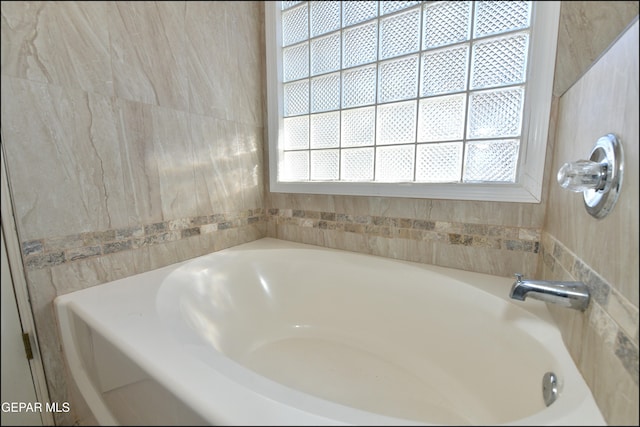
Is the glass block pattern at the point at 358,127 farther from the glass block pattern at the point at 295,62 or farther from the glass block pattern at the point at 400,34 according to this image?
the glass block pattern at the point at 295,62

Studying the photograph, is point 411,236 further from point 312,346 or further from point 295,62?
Answer: point 295,62

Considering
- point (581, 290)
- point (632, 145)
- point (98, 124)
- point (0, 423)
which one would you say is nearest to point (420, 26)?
point (632, 145)

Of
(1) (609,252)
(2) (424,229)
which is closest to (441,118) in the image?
(2) (424,229)

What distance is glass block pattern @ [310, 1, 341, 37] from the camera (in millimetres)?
1343

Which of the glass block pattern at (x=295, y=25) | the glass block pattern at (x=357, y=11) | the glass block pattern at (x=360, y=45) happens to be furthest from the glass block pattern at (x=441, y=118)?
the glass block pattern at (x=295, y=25)

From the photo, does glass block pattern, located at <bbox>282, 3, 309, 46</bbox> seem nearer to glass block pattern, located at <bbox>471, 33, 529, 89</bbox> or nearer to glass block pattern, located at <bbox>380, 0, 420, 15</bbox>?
glass block pattern, located at <bbox>380, 0, 420, 15</bbox>

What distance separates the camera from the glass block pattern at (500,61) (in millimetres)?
989

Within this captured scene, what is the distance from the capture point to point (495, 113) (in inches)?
41.5

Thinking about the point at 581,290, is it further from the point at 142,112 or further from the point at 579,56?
the point at 142,112

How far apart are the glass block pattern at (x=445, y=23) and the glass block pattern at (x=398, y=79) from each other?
93 millimetres

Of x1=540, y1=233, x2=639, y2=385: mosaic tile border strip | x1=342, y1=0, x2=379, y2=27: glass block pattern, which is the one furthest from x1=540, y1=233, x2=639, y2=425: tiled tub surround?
x1=342, y1=0, x2=379, y2=27: glass block pattern

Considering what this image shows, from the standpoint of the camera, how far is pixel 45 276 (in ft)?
2.87

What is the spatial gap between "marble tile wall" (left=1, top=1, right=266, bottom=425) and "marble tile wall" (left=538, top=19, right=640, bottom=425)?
1.41m

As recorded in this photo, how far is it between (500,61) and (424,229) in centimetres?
73
